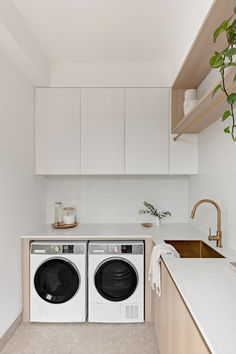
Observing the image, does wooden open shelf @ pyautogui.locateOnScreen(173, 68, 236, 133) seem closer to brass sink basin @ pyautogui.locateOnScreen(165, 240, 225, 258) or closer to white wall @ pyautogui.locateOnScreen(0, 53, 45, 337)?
brass sink basin @ pyautogui.locateOnScreen(165, 240, 225, 258)

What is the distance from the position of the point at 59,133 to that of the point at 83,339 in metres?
2.03

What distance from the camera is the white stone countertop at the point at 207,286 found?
0.81 metres

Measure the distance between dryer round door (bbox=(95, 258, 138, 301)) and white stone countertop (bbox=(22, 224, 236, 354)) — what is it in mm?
268

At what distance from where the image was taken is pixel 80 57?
8.27ft

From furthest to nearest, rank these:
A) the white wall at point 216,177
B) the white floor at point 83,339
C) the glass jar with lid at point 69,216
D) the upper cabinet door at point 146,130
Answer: the glass jar with lid at point 69,216
the upper cabinet door at point 146,130
the white floor at point 83,339
the white wall at point 216,177

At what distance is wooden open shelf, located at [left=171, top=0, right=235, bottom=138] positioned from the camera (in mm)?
1317

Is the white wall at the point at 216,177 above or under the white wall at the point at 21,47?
under

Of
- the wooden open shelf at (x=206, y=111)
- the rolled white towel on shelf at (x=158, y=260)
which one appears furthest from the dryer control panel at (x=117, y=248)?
the wooden open shelf at (x=206, y=111)

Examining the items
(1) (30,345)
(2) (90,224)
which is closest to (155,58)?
(2) (90,224)

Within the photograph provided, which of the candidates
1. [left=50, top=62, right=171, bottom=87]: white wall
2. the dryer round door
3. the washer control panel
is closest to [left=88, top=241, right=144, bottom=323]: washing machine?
the dryer round door

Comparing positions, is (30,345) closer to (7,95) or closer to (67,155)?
(67,155)

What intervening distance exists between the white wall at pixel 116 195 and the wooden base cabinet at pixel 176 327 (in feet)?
4.30

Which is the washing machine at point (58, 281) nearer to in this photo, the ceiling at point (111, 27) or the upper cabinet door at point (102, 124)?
the upper cabinet door at point (102, 124)

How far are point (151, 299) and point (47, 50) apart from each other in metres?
2.70
